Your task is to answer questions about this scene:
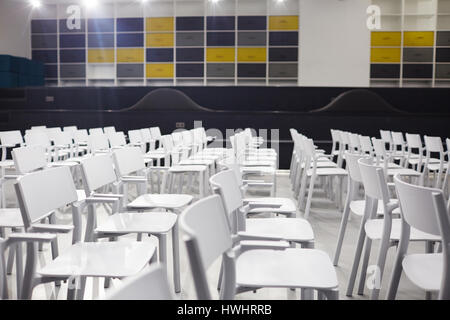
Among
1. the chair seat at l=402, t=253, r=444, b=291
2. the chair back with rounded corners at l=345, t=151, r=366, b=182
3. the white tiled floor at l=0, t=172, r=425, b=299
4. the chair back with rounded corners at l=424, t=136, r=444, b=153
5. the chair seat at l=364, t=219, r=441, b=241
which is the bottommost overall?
the white tiled floor at l=0, t=172, r=425, b=299

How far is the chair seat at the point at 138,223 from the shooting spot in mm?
2248

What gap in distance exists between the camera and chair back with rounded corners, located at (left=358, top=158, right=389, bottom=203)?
6.88ft

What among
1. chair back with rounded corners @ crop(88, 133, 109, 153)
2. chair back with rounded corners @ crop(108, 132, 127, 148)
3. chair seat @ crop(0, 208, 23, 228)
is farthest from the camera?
chair back with rounded corners @ crop(108, 132, 127, 148)

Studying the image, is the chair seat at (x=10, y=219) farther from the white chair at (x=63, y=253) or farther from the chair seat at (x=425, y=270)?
the chair seat at (x=425, y=270)

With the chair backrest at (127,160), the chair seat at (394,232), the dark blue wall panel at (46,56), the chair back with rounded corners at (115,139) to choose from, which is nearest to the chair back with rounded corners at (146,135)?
the chair back with rounded corners at (115,139)

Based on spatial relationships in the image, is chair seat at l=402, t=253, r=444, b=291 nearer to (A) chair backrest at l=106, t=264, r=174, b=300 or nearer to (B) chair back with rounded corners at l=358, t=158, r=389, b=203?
(B) chair back with rounded corners at l=358, t=158, r=389, b=203

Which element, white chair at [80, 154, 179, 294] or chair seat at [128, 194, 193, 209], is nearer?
white chair at [80, 154, 179, 294]

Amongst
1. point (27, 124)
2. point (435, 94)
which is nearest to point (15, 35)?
point (27, 124)

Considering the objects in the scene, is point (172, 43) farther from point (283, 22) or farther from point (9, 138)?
point (9, 138)

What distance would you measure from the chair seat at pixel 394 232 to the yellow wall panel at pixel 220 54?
9.29 metres

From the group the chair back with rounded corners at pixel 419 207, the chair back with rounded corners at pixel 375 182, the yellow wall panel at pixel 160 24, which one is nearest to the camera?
the chair back with rounded corners at pixel 419 207

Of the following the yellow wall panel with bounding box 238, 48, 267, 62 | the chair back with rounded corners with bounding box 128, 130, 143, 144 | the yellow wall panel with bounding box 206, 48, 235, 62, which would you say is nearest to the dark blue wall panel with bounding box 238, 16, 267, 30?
the yellow wall panel with bounding box 238, 48, 267, 62

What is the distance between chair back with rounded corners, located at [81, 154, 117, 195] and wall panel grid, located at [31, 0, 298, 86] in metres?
8.89
